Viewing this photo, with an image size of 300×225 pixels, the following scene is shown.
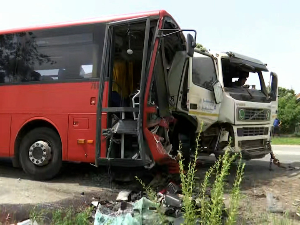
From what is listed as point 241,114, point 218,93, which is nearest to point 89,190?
point 218,93

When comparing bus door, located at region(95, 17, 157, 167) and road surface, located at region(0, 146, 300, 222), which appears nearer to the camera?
road surface, located at region(0, 146, 300, 222)

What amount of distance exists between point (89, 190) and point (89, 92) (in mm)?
1784

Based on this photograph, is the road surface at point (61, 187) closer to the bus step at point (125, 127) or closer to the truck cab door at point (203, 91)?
the bus step at point (125, 127)

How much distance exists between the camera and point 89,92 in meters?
6.32

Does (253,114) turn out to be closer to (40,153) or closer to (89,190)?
(89,190)

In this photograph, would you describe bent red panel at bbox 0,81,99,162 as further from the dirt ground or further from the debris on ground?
the debris on ground

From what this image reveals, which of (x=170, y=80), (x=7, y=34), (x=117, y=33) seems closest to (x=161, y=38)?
(x=117, y=33)

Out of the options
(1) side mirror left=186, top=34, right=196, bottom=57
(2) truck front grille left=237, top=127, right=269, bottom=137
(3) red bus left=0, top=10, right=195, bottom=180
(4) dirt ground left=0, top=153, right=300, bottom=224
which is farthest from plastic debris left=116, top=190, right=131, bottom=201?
(2) truck front grille left=237, top=127, right=269, bottom=137

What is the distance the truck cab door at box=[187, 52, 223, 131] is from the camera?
713cm

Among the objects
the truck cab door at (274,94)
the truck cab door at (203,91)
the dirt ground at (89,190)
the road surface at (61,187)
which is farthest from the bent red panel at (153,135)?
the truck cab door at (274,94)

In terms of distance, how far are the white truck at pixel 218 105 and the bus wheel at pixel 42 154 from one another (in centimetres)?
248

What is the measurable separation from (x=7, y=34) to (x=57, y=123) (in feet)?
7.89

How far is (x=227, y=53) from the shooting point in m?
8.02

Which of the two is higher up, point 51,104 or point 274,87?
point 274,87
